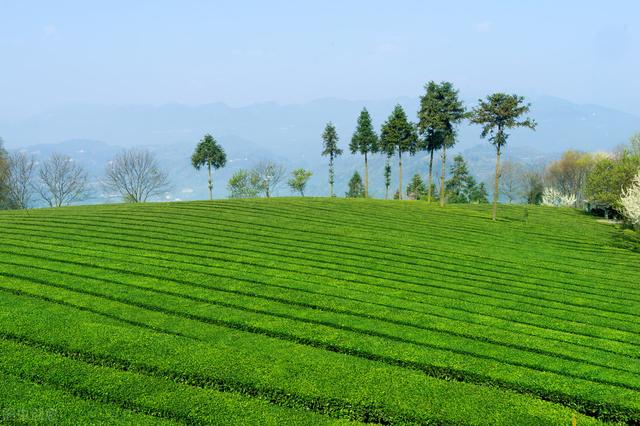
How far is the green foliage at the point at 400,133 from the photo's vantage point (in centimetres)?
8844

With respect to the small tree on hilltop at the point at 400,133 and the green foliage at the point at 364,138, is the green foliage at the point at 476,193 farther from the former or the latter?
the small tree on hilltop at the point at 400,133

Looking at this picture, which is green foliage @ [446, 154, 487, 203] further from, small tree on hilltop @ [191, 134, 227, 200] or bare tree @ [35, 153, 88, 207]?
bare tree @ [35, 153, 88, 207]

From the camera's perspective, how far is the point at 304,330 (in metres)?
22.4

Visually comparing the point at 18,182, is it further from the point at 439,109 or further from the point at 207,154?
the point at 439,109

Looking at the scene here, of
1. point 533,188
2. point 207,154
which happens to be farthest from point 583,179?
point 207,154

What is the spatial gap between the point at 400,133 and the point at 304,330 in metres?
72.0

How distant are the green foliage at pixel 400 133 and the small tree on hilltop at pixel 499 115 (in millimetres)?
25254

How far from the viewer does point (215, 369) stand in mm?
18031

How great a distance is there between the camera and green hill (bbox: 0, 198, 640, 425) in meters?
16.3

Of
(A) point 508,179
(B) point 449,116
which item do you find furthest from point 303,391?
(A) point 508,179

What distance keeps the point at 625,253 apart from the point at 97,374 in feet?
173

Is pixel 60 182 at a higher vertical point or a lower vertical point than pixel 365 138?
lower

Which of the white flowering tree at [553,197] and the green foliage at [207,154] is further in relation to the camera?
the white flowering tree at [553,197]

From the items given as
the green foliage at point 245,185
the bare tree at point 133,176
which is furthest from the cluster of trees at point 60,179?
the green foliage at point 245,185
